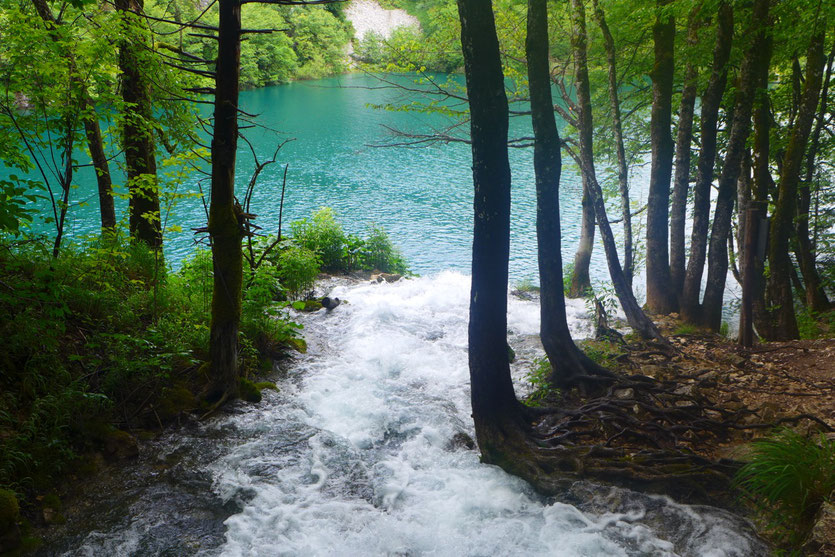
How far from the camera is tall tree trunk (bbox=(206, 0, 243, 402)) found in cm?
585

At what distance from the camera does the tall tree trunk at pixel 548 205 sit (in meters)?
6.89

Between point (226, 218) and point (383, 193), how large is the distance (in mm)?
22027

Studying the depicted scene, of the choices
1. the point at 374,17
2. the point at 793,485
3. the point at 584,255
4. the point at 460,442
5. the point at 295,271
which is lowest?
the point at 460,442

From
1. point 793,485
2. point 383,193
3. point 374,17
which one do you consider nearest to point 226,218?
point 793,485

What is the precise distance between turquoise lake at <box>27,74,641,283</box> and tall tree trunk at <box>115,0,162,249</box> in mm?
4601

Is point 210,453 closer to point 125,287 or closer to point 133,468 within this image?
point 133,468

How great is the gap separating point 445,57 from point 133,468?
9651 millimetres

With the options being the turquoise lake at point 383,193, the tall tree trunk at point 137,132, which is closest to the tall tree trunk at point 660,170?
the turquoise lake at point 383,193

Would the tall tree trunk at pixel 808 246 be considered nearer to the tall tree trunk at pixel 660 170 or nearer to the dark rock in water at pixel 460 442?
the tall tree trunk at pixel 660 170

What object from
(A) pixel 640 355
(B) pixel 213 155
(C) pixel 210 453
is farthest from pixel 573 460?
(B) pixel 213 155

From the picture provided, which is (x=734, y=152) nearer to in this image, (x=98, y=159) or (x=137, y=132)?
(x=137, y=132)

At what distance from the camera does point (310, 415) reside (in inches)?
277

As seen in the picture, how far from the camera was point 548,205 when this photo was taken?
23.2 ft

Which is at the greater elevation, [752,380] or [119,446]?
[752,380]
